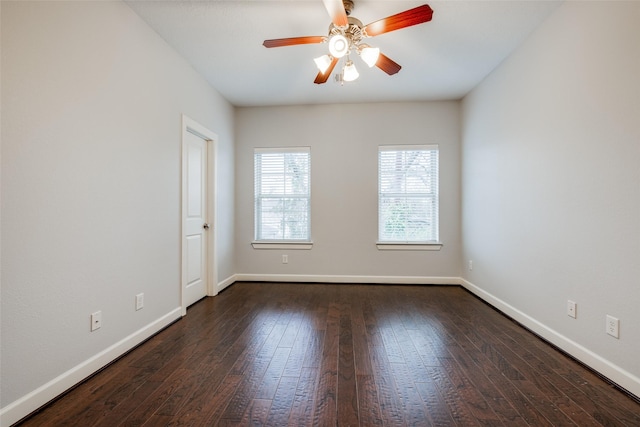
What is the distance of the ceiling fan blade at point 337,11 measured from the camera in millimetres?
1820

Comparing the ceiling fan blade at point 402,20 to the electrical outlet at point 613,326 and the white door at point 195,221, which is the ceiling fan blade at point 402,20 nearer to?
the white door at point 195,221

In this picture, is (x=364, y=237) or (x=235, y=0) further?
(x=364, y=237)

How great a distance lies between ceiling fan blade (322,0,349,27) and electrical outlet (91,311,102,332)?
2.51 metres

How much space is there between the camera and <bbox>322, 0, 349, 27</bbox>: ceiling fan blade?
1820 mm

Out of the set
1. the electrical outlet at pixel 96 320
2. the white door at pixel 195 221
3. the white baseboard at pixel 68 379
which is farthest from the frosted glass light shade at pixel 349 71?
the white baseboard at pixel 68 379

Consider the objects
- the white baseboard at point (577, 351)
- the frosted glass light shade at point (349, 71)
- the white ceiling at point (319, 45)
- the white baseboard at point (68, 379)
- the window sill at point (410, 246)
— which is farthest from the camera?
the window sill at point (410, 246)

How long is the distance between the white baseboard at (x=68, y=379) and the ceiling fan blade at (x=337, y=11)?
2.73 m

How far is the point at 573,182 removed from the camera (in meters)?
2.14

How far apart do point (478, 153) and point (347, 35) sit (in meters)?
2.36

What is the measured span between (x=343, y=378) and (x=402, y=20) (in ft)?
7.69

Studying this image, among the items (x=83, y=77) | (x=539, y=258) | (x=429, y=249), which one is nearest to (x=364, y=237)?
(x=429, y=249)

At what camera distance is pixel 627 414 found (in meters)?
1.52

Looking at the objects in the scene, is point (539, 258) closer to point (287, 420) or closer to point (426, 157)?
point (426, 157)

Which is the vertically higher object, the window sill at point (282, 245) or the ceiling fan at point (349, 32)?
the ceiling fan at point (349, 32)
